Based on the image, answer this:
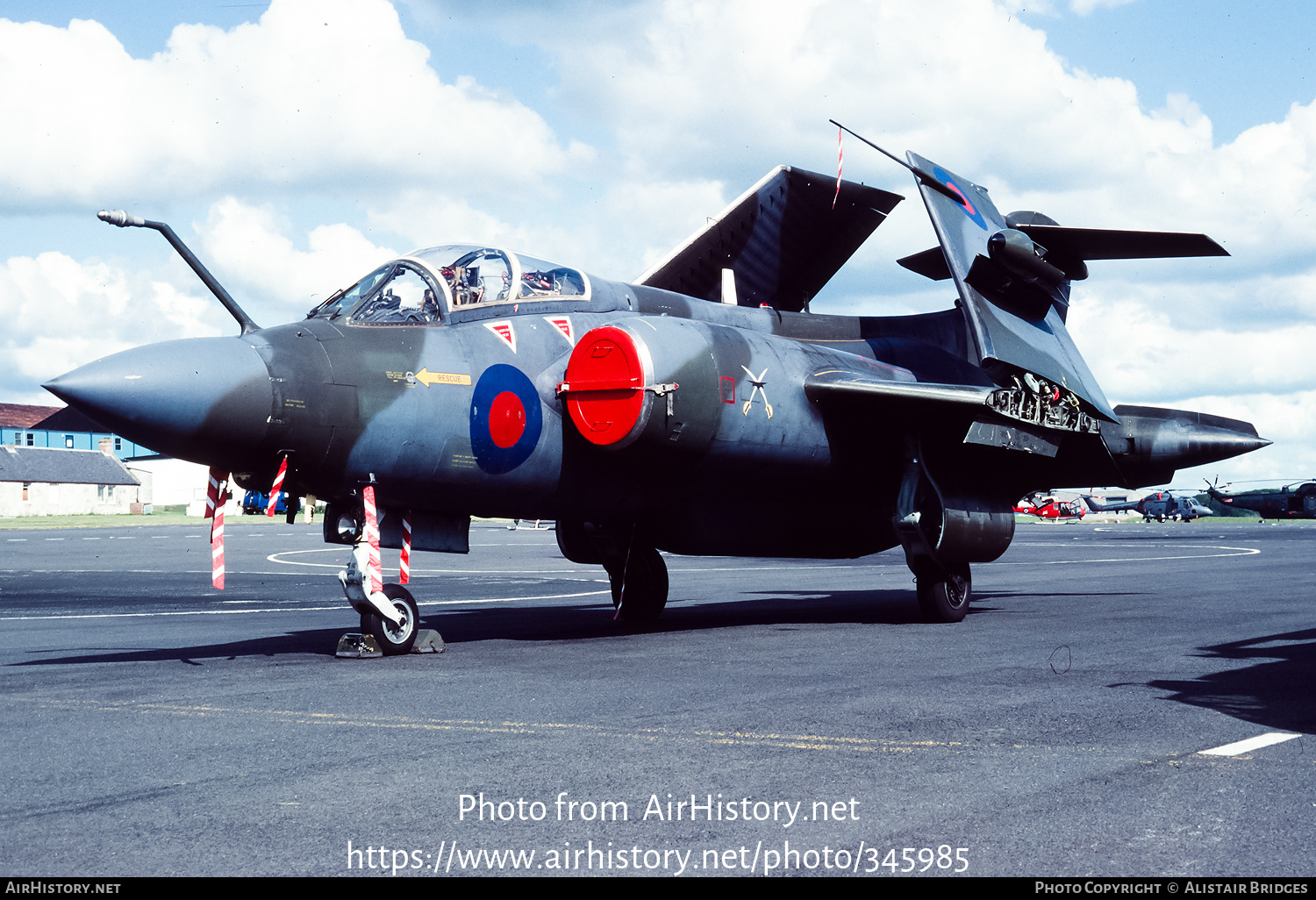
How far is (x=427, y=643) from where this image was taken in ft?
37.2

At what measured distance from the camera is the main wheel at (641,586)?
48.1ft

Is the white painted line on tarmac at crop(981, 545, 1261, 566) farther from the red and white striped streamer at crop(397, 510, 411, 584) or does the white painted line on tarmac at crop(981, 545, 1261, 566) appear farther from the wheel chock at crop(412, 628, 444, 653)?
the red and white striped streamer at crop(397, 510, 411, 584)

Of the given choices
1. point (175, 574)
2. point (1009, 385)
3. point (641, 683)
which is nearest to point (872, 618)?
point (1009, 385)

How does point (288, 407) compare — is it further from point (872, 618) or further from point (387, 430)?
point (872, 618)

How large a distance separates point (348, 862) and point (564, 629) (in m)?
9.66

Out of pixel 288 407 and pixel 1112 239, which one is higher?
pixel 1112 239

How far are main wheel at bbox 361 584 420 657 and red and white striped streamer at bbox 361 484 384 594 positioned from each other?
326mm

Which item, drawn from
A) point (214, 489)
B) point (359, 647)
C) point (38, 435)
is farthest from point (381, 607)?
point (38, 435)

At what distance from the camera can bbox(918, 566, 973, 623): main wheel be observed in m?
14.6

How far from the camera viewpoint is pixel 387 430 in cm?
1042

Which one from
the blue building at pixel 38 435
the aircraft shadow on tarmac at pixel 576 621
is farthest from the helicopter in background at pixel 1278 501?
the blue building at pixel 38 435

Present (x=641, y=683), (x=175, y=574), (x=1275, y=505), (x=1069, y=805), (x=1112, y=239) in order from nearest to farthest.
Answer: (x=1069, y=805) → (x=641, y=683) → (x=1112, y=239) → (x=175, y=574) → (x=1275, y=505)

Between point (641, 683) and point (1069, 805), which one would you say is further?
point (641, 683)
